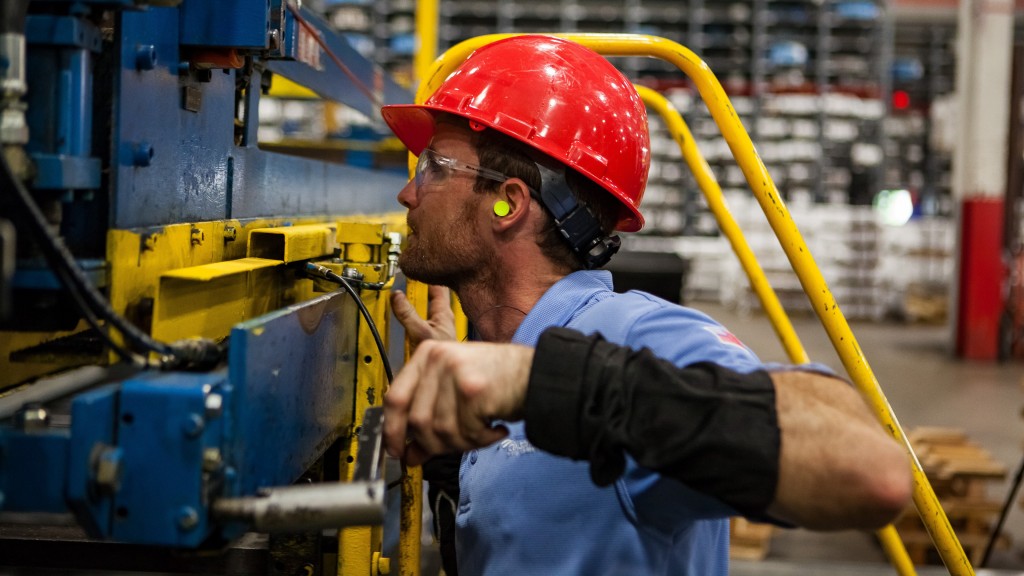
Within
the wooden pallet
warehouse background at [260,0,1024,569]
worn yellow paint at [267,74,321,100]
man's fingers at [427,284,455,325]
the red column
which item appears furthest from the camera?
warehouse background at [260,0,1024,569]

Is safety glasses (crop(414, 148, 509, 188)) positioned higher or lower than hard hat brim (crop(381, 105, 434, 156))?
lower

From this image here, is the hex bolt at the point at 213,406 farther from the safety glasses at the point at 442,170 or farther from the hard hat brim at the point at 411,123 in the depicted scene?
the hard hat brim at the point at 411,123

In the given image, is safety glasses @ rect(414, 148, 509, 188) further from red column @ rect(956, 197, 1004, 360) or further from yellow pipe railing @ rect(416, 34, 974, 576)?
red column @ rect(956, 197, 1004, 360)

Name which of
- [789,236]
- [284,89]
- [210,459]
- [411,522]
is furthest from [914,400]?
[210,459]

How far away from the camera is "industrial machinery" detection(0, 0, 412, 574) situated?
106 cm

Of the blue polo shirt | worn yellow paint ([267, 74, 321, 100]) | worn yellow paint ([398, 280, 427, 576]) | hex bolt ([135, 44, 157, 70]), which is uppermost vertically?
worn yellow paint ([267, 74, 321, 100])

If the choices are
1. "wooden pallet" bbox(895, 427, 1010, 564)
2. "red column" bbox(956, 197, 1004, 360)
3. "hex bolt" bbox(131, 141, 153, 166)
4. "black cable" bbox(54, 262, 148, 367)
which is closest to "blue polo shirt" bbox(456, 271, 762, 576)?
"black cable" bbox(54, 262, 148, 367)

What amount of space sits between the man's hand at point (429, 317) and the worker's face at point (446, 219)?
0.57ft

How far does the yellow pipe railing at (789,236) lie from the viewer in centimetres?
196

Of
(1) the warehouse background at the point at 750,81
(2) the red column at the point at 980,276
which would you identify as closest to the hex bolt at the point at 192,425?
(2) the red column at the point at 980,276

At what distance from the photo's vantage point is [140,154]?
4.36 feet

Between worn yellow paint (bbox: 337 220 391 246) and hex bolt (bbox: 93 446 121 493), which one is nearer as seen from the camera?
hex bolt (bbox: 93 446 121 493)

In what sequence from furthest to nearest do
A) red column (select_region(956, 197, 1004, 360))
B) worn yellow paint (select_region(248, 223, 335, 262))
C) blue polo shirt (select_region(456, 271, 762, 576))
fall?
red column (select_region(956, 197, 1004, 360)) < worn yellow paint (select_region(248, 223, 335, 262)) < blue polo shirt (select_region(456, 271, 762, 576))

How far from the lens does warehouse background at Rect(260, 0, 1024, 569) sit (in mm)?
13609
